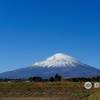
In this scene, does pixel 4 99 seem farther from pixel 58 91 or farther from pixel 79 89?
pixel 79 89

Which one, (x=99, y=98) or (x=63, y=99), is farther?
(x=63, y=99)

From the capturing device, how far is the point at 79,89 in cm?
7325

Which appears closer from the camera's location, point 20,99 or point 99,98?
point 99,98

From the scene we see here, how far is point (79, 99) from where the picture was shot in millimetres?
52031

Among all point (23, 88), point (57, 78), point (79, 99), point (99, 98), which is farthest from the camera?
point (57, 78)

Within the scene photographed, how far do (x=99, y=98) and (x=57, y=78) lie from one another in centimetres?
12313

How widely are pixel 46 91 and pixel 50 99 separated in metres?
18.8

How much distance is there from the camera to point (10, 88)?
7694 cm

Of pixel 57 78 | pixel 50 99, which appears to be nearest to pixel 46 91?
pixel 50 99

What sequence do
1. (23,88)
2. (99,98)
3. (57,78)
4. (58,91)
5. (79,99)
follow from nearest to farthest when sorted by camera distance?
(99,98) → (79,99) → (58,91) → (23,88) → (57,78)

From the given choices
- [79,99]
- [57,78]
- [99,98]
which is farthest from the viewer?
[57,78]

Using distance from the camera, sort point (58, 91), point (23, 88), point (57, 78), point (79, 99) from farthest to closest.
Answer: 1. point (57, 78)
2. point (23, 88)
3. point (58, 91)
4. point (79, 99)

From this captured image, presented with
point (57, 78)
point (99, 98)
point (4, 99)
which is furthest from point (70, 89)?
point (57, 78)

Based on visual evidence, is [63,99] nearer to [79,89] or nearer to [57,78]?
[79,89]
